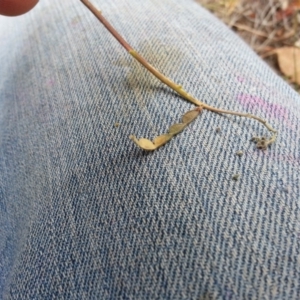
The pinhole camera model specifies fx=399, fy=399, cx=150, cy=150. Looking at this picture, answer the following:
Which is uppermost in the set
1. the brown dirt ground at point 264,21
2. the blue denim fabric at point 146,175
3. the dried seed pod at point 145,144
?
the dried seed pod at point 145,144

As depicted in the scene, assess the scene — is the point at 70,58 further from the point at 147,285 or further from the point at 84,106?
the point at 147,285

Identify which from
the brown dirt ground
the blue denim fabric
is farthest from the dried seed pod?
the brown dirt ground

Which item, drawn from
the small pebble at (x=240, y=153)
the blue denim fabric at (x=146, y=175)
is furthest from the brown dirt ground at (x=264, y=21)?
the small pebble at (x=240, y=153)

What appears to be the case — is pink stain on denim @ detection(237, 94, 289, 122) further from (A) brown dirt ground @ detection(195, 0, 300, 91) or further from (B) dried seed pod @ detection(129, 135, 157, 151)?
(A) brown dirt ground @ detection(195, 0, 300, 91)

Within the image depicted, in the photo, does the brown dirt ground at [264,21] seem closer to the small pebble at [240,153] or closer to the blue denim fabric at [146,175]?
the blue denim fabric at [146,175]

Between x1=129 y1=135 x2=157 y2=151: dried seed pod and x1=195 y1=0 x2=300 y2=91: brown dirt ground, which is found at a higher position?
x1=129 y1=135 x2=157 y2=151: dried seed pod

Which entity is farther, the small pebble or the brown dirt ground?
the brown dirt ground

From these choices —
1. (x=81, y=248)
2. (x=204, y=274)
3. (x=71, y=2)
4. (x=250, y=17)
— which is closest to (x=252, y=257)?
(x=204, y=274)

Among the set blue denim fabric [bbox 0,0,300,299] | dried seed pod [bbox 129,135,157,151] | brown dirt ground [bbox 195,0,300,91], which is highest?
dried seed pod [bbox 129,135,157,151]
